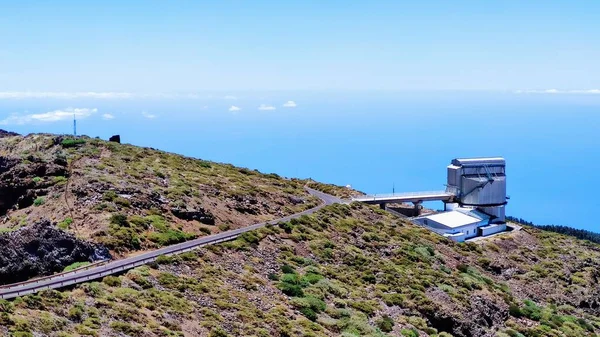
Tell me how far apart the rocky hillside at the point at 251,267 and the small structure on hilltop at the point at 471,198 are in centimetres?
521

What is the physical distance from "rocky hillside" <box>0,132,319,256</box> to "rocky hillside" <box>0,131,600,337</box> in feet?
0.49

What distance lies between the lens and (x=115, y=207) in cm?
3906

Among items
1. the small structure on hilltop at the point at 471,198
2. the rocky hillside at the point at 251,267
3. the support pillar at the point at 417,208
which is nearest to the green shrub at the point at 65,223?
the rocky hillside at the point at 251,267

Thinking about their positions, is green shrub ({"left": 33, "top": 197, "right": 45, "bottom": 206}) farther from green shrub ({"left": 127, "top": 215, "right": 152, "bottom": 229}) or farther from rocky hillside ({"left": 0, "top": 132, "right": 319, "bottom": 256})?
green shrub ({"left": 127, "top": 215, "right": 152, "bottom": 229})

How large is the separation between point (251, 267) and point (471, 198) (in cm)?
4977

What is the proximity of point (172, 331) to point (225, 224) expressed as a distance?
2037cm

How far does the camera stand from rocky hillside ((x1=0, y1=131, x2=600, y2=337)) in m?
26.2

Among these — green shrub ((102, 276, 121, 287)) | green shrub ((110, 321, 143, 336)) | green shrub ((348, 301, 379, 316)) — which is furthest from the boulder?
green shrub ((110, 321, 143, 336))

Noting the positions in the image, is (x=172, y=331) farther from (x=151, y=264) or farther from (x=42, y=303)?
(x=151, y=264)

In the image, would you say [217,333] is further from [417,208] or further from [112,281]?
[417,208]

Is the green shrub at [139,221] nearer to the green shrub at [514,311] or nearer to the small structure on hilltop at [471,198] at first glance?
the green shrub at [514,311]

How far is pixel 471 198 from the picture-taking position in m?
77.8

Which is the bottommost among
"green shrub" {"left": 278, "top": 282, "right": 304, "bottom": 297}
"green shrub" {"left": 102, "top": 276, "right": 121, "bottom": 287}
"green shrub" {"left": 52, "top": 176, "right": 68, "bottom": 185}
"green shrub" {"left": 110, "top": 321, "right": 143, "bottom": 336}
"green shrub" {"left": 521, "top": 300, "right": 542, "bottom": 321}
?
"green shrub" {"left": 521, "top": 300, "right": 542, "bottom": 321}

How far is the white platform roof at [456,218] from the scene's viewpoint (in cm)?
6825
